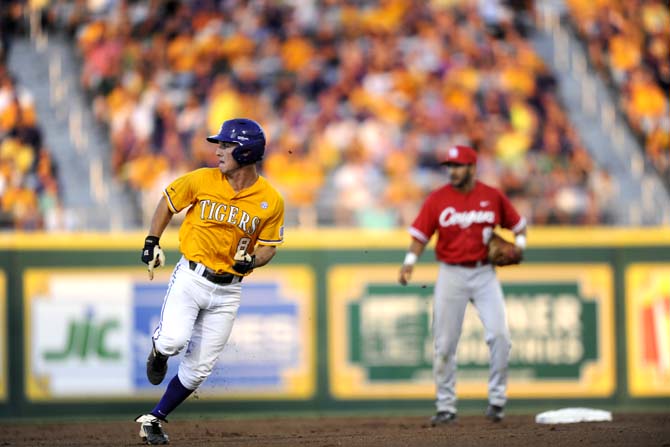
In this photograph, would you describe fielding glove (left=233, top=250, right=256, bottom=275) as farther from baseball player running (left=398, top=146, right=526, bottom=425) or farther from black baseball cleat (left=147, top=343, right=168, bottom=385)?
baseball player running (left=398, top=146, right=526, bottom=425)

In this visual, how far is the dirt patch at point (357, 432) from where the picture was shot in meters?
7.12

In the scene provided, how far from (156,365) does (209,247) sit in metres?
0.80

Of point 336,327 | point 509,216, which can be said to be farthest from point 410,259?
point 336,327

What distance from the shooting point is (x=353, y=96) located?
42.3 ft

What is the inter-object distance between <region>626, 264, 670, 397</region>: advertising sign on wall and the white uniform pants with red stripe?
7.60 feet

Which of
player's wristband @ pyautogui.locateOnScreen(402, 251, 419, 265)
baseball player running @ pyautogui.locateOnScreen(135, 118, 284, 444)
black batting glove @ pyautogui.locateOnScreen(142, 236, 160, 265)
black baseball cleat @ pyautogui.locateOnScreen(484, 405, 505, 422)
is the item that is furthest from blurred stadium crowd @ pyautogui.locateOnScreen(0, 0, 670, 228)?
black batting glove @ pyautogui.locateOnScreen(142, 236, 160, 265)

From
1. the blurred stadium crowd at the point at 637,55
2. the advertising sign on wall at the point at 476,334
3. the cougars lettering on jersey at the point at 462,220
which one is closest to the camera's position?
the cougars lettering on jersey at the point at 462,220

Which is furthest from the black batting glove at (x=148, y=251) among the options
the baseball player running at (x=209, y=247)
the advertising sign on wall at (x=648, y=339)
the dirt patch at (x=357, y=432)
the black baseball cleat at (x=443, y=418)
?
the advertising sign on wall at (x=648, y=339)

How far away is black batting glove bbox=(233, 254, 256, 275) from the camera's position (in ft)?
21.8

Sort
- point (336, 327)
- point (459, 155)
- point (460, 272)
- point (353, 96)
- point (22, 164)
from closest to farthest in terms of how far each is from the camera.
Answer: point (459, 155)
point (460, 272)
point (336, 327)
point (22, 164)
point (353, 96)

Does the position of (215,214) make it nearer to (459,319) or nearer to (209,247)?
(209,247)

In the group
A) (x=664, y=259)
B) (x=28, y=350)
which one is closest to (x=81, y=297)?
(x=28, y=350)

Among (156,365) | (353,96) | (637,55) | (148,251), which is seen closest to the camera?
(148,251)

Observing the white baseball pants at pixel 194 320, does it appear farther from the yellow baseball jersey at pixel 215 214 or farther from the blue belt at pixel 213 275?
the yellow baseball jersey at pixel 215 214
